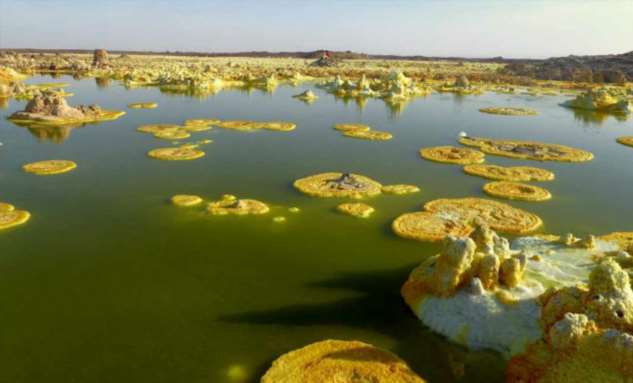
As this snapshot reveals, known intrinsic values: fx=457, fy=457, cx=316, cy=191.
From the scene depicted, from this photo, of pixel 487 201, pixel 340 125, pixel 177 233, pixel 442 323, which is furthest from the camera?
pixel 340 125

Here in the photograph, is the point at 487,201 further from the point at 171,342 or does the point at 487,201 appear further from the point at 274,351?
the point at 171,342

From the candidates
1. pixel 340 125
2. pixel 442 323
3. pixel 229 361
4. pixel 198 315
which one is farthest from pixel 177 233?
pixel 340 125

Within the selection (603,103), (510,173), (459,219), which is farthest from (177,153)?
(603,103)

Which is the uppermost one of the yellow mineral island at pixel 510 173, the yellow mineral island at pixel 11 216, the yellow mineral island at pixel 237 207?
the yellow mineral island at pixel 510 173

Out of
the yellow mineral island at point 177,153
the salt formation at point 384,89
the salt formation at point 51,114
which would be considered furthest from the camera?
the salt formation at point 384,89

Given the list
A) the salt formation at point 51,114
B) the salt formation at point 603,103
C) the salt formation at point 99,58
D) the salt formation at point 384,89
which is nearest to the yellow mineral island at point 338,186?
the salt formation at point 51,114

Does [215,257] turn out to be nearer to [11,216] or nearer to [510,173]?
[11,216]

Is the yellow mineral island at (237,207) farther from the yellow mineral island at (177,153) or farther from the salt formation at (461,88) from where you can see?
the salt formation at (461,88)
